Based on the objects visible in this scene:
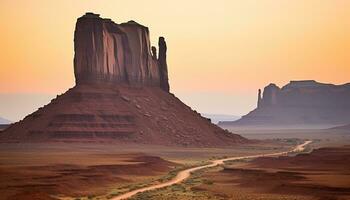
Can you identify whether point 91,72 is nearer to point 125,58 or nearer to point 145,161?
point 125,58

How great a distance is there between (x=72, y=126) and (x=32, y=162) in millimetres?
47625

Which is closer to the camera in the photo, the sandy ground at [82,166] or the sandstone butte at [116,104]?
the sandy ground at [82,166]

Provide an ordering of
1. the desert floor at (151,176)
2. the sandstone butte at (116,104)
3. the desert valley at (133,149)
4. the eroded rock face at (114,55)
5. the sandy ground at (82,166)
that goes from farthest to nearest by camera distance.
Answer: the eroded rock face at (114,55) → the sandstone butte at (116,104) → the desert valley at (133,149) → the sandy ground at (82,166) → the desert floor at (151,176)

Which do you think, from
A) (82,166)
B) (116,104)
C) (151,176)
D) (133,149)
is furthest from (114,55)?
(151,176)

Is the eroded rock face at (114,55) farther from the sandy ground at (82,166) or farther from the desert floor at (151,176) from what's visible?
the desert floor at (151,176)

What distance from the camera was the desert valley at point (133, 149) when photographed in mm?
70375

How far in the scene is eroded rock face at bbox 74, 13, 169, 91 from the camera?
159m

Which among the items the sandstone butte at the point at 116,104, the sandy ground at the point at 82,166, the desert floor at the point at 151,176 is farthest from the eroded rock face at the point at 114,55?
the desert floor at the point at 151,176

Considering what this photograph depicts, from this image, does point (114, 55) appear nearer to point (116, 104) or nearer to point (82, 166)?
point (116, 104)

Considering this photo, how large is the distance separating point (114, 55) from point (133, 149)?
35862 mm

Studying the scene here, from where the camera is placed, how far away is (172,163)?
359 ft

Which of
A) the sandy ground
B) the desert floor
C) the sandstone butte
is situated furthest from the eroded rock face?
the desert floor

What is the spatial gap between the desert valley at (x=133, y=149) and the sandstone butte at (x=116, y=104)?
0.77ft

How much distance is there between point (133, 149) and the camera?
135 metres
